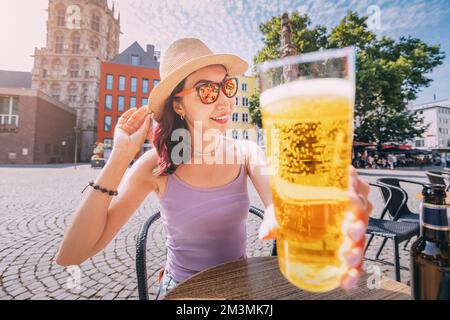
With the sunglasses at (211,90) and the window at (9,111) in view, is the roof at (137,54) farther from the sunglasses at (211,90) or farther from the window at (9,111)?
the sunglasses at (211,90)

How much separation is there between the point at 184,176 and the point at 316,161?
0.91 meters

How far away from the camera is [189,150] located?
146cm

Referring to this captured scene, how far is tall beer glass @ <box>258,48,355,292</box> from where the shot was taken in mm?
532

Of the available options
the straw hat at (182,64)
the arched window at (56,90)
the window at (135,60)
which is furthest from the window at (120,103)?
the straw hat at (182,64)

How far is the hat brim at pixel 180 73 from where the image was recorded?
4.02ft

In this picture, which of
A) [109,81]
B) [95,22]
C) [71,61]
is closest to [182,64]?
[109,81]

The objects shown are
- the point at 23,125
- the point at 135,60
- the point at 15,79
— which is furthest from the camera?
the point at 15,79

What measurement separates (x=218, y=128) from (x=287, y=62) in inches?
27.0

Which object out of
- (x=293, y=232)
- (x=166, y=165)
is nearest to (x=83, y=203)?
(x=166, y=165)

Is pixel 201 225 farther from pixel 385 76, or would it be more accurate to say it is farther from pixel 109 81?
pixel 109 81

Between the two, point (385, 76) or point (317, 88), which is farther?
point (385, 76)

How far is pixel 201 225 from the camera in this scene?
3.97 feet
